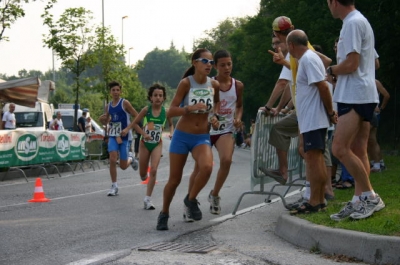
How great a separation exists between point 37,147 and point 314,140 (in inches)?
551

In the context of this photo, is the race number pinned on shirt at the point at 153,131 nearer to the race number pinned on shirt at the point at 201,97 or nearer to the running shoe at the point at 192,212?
the running shoe at the point at 192,212

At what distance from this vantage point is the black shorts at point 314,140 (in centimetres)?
860

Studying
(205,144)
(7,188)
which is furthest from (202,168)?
(7,188)

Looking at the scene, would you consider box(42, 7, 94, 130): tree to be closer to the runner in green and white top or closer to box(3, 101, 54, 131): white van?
box(3, 101, 54, 131): white van

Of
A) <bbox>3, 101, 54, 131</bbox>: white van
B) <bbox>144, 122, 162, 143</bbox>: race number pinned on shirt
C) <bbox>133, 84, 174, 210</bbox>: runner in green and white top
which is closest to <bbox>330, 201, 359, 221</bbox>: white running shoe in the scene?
<bbox>133, 84, 174, 210</bbox>: runner in green and white top

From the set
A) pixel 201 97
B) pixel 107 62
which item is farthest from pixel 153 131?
pixel 107 62

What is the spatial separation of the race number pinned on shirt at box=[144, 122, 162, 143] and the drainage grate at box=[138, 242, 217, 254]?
16.0 ft

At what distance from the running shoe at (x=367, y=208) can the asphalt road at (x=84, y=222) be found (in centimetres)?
192

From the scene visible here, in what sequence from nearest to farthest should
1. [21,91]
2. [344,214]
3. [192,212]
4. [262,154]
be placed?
[344,214], [192,212], [262,154], [21,91]

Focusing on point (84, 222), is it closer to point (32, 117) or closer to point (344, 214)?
point (344, 214)

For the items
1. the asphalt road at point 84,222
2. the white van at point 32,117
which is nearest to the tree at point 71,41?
the white van at point 32,117

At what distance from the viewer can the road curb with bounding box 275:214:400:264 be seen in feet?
21.1

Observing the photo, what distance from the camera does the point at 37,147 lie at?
21516 millimetres

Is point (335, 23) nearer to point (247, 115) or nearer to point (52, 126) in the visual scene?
point (52, 126)
